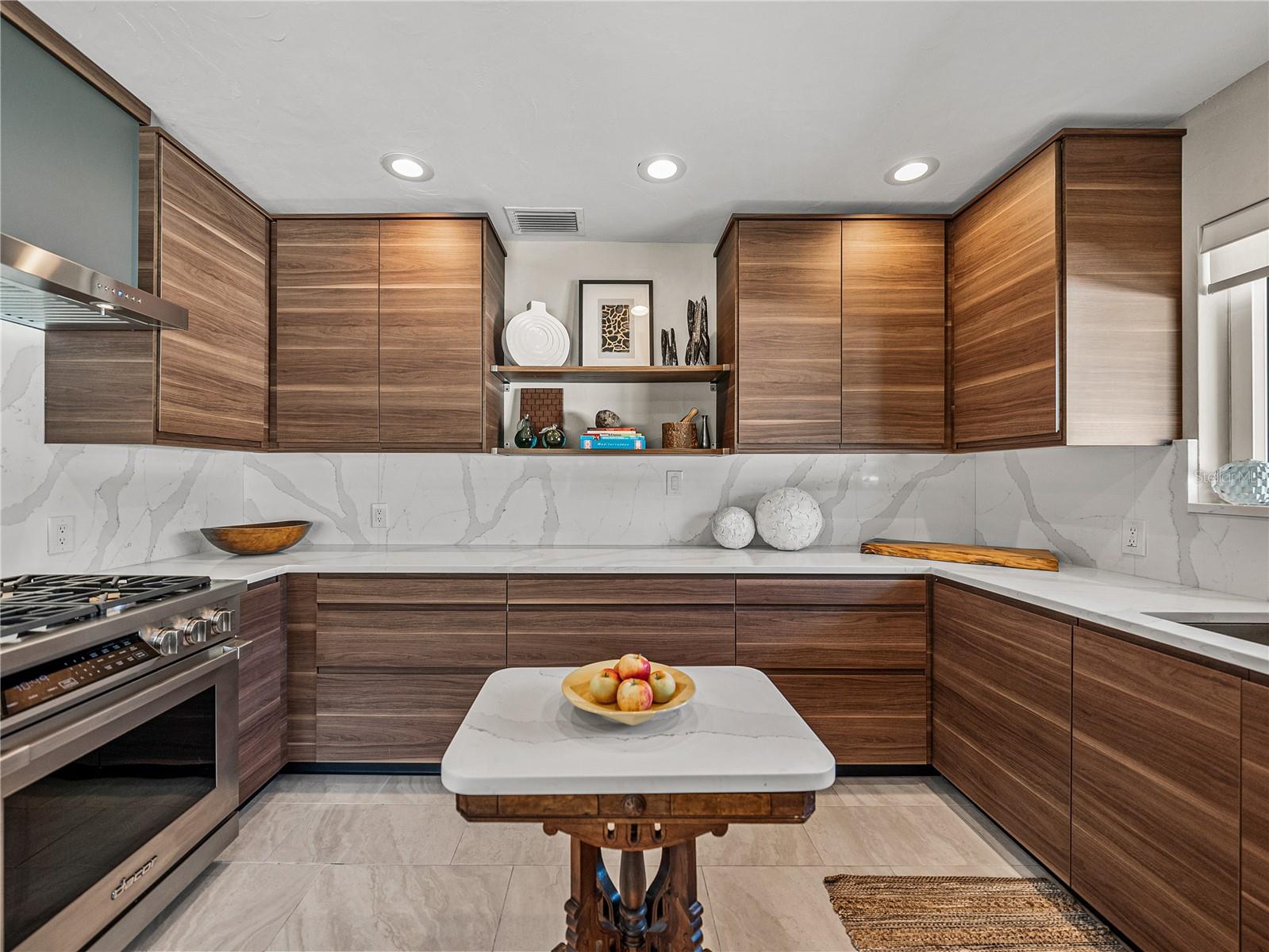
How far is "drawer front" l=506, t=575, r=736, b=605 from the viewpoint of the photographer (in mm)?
2434

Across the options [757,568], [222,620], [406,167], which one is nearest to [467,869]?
[222,620]

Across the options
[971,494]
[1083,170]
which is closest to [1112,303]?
[1083,170]

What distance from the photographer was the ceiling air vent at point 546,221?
2678 millimetres

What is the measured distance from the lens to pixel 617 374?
2883 millimetres

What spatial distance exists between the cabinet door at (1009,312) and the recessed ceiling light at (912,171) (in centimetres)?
30

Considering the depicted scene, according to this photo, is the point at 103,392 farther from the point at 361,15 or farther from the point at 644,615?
the point at 644,615

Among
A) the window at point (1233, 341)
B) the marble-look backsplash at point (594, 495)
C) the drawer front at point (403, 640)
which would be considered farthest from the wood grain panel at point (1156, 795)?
the drawer front at point (403, 640)

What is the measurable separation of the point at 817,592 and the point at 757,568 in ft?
0.86

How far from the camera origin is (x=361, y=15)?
1.54 metres

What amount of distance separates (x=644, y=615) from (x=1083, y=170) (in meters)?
2.23

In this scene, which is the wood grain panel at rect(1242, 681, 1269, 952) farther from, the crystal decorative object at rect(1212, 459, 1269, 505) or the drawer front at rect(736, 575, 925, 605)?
the drawer front at rect(736, 575, 925, 605)

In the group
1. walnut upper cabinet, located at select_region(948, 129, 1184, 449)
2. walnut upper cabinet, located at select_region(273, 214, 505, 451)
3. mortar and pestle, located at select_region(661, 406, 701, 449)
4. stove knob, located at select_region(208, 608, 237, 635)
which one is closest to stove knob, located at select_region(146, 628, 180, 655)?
stove knob, located at select_region(208, 608, 237, 635)

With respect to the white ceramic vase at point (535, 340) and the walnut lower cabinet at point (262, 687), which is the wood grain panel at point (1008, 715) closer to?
the white ceramic vase at point (535, 340)

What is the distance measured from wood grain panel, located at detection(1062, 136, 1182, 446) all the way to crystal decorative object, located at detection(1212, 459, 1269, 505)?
9.7 inches
